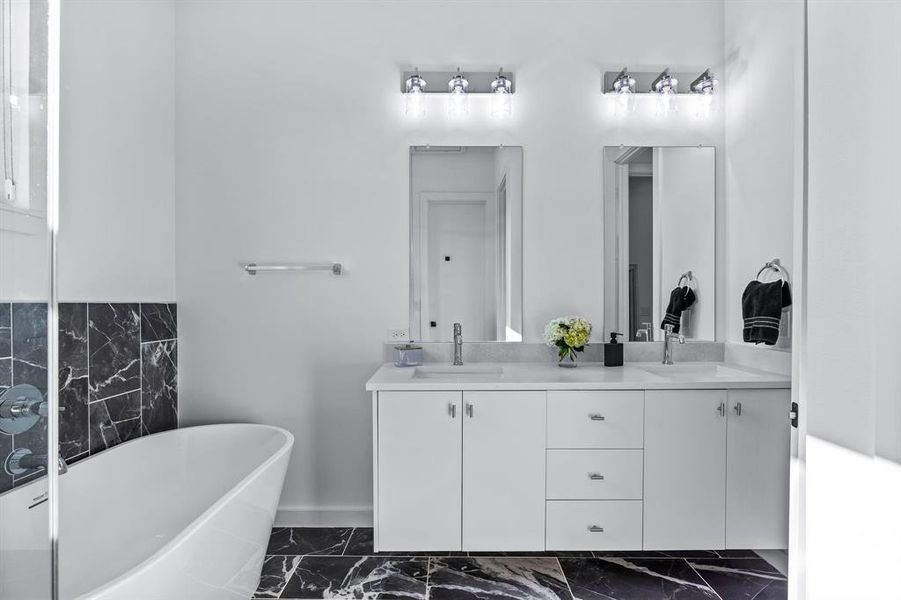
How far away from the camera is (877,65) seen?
35.6 inches

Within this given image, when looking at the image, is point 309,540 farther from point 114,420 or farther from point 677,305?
point 677,305

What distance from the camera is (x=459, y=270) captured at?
257cm

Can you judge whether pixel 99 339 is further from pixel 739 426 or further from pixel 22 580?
pixel 739 426

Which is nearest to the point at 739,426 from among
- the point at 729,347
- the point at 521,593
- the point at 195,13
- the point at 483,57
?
the point at 729,347

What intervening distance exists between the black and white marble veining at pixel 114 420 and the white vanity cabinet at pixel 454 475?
112 centimetres

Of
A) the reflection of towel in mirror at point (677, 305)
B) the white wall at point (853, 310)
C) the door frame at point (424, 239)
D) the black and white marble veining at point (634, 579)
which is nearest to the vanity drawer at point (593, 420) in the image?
the black and white marble veining at point (634, 579)

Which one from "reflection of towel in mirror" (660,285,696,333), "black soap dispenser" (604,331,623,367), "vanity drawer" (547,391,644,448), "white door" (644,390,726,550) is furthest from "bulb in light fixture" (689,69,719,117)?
"vanity drawer" (547,391,644,448)

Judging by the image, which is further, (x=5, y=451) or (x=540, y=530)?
(x=540, y=530)

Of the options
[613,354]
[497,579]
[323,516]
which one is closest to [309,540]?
[323,516]

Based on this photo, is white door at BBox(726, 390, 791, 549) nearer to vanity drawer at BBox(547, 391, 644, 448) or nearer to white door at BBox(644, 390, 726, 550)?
white door at BBox(644, 390, 726, 550)

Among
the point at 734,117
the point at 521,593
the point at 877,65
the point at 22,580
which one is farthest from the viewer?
the point at 734,117

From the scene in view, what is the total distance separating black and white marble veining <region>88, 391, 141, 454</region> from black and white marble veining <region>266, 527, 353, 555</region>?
0.81 metres

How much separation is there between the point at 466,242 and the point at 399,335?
1.90 feet

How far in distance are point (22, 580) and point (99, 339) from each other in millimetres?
1763
